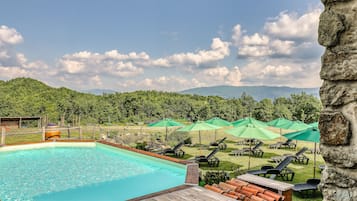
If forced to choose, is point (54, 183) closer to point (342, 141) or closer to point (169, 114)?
point (342, 141)

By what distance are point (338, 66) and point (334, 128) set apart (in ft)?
1.27

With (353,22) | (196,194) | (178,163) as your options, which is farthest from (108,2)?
(353,22)

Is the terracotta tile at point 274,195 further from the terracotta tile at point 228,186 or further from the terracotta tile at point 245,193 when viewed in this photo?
the terracotta tile at point 228,186

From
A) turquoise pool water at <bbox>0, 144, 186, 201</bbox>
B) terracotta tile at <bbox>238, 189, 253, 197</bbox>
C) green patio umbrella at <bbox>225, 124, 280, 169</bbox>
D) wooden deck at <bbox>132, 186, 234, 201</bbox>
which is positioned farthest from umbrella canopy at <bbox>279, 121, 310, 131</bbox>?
wooden deck at <bbox>132, 186, 234, 201</bbox>

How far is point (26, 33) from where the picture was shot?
4175 cm

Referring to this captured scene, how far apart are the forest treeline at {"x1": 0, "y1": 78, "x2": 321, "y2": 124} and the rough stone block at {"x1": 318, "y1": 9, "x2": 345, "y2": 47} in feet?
105

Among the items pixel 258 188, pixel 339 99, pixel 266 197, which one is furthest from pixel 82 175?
pixel 339 99

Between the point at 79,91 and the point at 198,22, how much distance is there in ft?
84.4

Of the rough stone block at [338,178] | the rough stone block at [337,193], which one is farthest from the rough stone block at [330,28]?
the rough stone block at [337,193]

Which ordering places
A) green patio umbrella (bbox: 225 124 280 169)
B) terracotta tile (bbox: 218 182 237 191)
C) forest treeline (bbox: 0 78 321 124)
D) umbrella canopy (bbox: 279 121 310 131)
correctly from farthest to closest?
forest treeline (bbox: 0 78 321 124) < umbrella canopy (bbox: 279 121 310 131) < green patio umbrella (bbox: 225 124 280 169) < terracotta tile (bbox: 218 182 237 191)

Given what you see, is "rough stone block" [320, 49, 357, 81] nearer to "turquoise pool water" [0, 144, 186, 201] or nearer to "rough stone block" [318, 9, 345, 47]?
"rough stone block" [318, 9, 345, 47]

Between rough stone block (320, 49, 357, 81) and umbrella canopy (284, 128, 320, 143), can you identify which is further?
umbrella canopy (284, 128, 320, 143)

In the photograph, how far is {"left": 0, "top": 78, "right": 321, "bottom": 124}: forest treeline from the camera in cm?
3247

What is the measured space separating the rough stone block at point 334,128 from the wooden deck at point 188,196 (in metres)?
4.12
